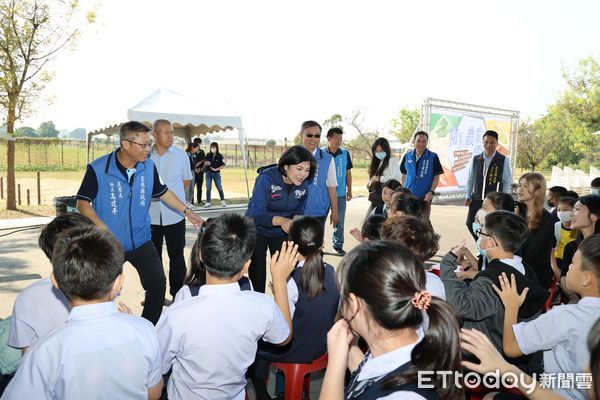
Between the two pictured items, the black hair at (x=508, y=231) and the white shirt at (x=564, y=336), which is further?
the black hair at (x=508, y=231)

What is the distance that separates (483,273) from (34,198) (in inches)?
616

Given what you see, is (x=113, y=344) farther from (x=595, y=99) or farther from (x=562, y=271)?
(x=595, y=99)

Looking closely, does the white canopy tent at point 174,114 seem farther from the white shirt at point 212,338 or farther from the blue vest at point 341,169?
the white shirt at point 212,338

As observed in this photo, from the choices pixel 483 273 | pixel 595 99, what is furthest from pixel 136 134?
pixel 595 99

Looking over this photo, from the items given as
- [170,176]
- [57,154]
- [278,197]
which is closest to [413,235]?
[278,197]

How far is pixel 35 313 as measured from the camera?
7.19ft

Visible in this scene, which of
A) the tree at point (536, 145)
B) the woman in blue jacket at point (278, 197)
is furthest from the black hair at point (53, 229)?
the tree at point (536, 145)

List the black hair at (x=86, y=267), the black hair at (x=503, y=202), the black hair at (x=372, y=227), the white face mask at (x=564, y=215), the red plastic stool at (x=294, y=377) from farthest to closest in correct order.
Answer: the white face mask at (x=564, y=215), the black hair at (x=503, y=202), the black hair at (x=372, y=227), the red plastic stool at (x=294, y=377), the black hair at (x=86, y=267)

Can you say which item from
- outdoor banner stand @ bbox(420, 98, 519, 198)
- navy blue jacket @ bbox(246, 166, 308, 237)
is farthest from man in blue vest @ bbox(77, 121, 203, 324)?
outdoor banner stand @ bbox(420, 98, 519, 198)

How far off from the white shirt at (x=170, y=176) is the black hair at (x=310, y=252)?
2196 millimetres

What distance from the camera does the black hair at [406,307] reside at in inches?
54.5

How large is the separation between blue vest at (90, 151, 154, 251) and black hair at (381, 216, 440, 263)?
210cm

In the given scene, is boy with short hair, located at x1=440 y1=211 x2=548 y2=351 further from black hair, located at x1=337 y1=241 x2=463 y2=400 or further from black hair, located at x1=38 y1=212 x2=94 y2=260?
black hair, located at x1=38 y1=212 x2=94 y2=260

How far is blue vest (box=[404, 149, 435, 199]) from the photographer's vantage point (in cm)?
686
